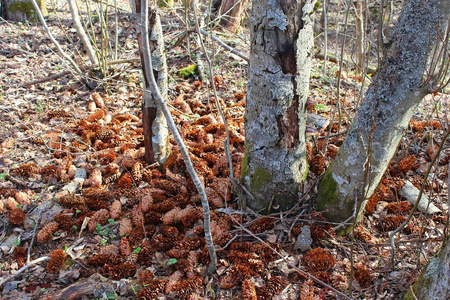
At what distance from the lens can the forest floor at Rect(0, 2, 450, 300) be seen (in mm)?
2219

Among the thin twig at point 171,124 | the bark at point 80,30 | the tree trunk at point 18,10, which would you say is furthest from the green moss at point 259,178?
the tree trunk at point 18,10

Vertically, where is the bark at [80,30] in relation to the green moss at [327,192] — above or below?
above

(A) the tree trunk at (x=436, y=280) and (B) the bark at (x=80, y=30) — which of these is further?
(B) the bark at (x=80, y=30)

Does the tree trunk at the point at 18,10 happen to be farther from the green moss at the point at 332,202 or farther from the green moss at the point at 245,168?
the green moss at the point at 332,202

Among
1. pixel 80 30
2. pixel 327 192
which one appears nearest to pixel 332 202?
pixel 327 192

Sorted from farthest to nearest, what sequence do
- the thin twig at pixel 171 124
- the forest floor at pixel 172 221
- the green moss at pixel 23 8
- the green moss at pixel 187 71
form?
the green moss at pixel 23 8 < the green moss at pixel 187 71 < the forest floor at pixel 172 221 < the thin twig at pixel 171 124

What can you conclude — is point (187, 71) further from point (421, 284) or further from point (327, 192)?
point (421, 284)

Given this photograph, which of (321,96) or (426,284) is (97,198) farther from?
(321,96)

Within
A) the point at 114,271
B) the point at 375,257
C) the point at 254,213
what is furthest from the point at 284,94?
the point at 114,271

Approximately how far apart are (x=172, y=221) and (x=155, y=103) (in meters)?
1.07

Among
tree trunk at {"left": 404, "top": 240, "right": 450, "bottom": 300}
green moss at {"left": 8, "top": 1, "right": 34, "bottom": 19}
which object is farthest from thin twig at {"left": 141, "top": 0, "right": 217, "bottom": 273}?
green moss at {"left": 8, "top": 1, "right": 34, "bottom": 19}

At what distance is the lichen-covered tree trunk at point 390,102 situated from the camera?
1858 mm

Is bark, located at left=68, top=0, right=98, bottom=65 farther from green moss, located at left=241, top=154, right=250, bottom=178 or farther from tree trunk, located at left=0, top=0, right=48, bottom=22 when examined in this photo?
green moss, located at left=241, top=154, right=250, bottom=178

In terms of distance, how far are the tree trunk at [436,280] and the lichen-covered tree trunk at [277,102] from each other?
105 centimetres
